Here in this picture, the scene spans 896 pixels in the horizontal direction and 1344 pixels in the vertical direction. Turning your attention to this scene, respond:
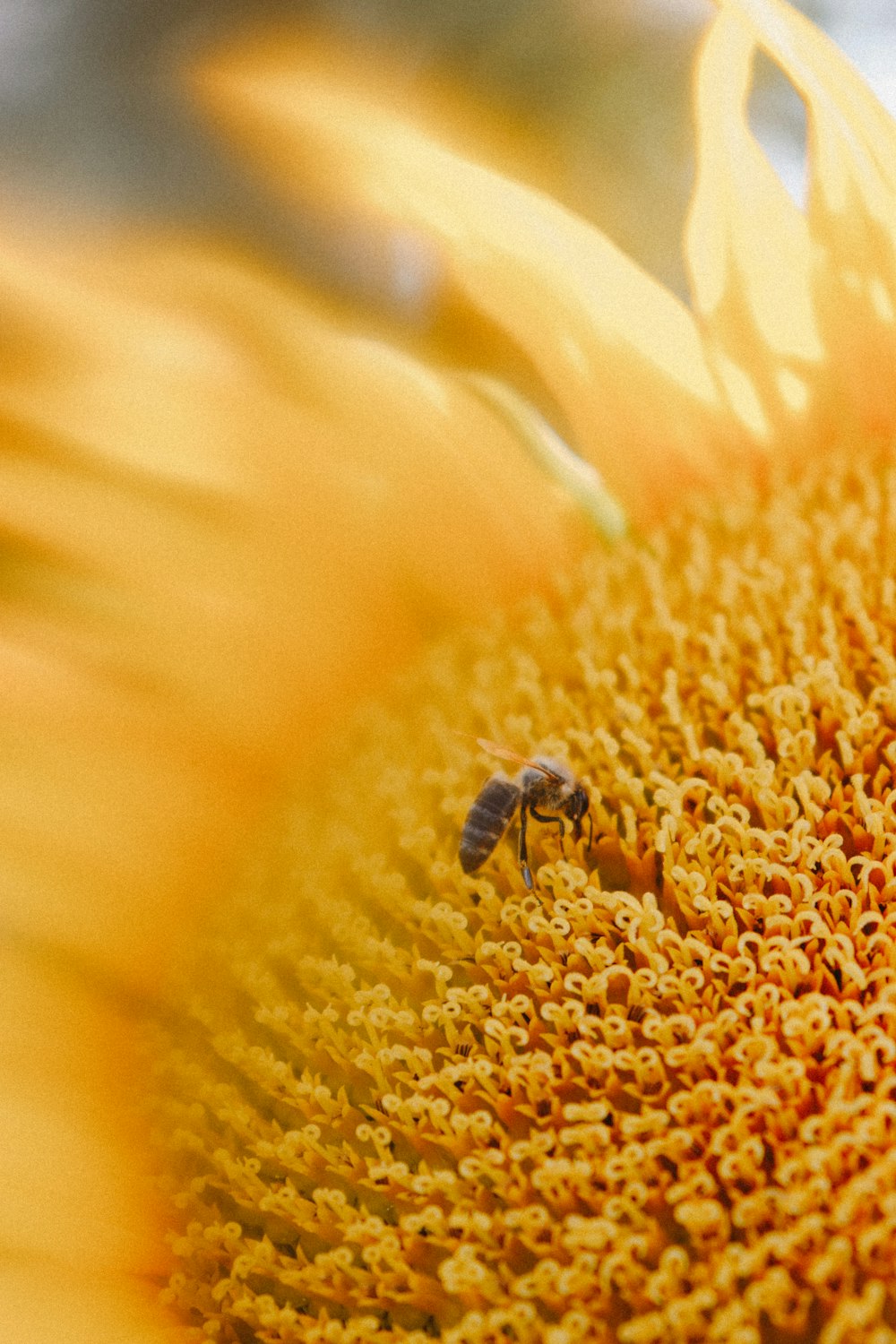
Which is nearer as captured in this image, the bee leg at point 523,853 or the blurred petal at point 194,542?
the bee leg at point 523,853

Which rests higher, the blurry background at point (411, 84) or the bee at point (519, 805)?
the blurry background at point (411, 84)

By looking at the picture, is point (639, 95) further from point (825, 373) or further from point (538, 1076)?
point (538, 1076)

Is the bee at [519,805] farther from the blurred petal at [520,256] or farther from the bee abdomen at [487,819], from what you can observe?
the blurred petal at [520,256]

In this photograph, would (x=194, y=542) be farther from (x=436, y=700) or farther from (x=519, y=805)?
(x=519, y=805)

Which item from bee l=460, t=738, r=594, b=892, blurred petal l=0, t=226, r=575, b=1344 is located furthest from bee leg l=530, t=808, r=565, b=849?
blurred petal l=0, t=226, r=575, b=1344

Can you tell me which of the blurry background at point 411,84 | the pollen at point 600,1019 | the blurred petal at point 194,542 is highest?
the blurry background at point 411,84

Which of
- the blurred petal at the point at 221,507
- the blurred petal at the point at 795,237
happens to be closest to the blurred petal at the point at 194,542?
the blurred petal at the point at 221,507

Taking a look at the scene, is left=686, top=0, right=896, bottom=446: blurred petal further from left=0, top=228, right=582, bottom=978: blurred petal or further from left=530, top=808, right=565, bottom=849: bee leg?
left=530, top=808, right=565, bottom=849: bee leg

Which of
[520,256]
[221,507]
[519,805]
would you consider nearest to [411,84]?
[520,256]
